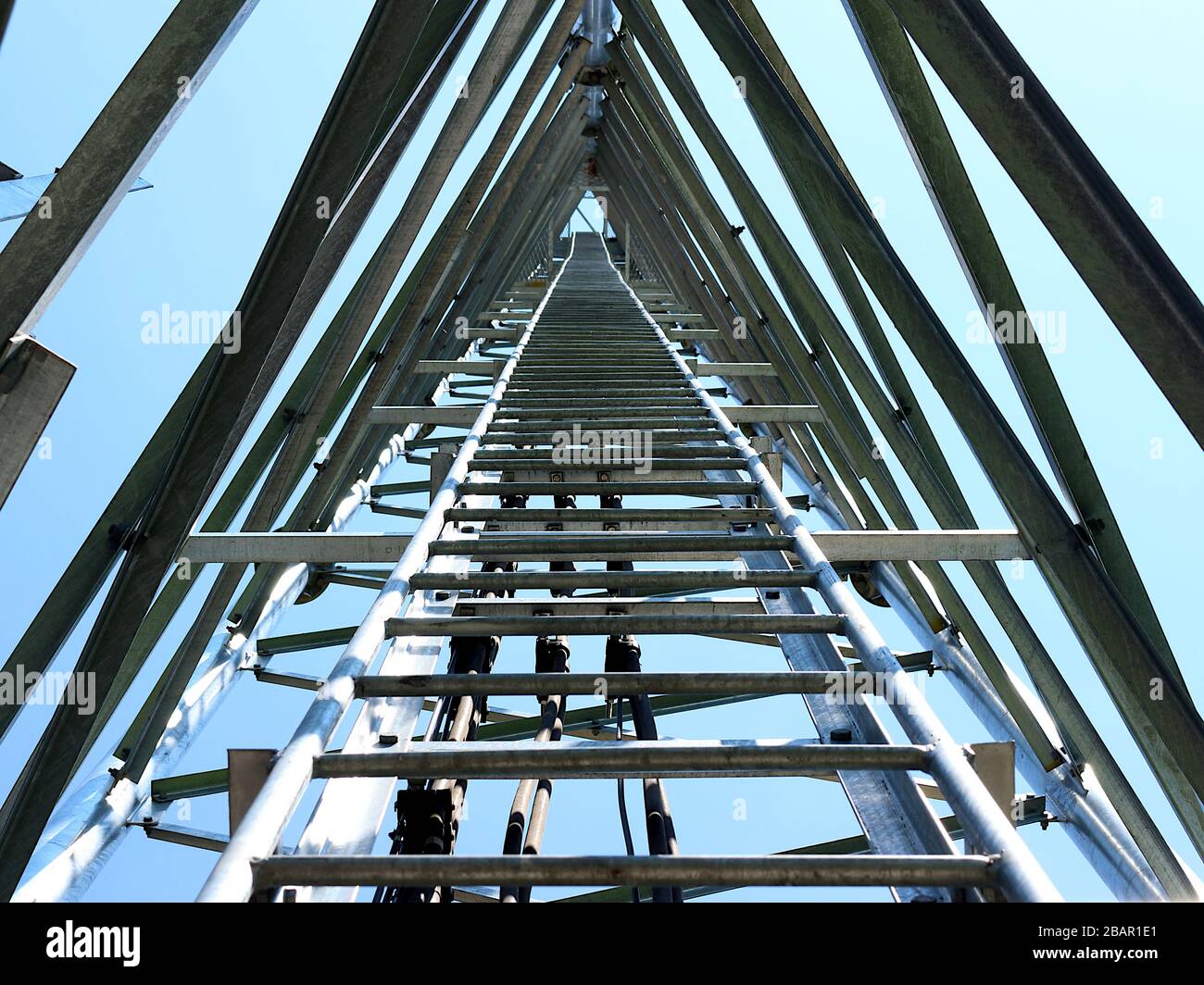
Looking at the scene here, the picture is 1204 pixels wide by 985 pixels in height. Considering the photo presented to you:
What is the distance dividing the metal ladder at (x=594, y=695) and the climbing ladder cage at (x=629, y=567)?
1 centimetres

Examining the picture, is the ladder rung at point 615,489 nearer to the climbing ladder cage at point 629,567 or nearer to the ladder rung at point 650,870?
the climbing ladder cage at point 629,567

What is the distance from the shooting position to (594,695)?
113 inches

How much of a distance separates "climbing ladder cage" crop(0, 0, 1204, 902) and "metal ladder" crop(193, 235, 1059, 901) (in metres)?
0.01

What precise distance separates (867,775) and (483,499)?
2.77m

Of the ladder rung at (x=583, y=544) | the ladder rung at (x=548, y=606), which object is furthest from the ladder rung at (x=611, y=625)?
the ladder rung at (x=583, y=544)

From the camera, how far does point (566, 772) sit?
239 centimetres

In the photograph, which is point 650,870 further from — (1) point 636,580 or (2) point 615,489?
(2) point 615,489

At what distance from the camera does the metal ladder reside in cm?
204

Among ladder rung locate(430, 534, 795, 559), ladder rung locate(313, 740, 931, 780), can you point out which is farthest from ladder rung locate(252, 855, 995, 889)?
ladder rung locate(430, 534, 795, 559)

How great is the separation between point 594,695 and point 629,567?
8.58 ft

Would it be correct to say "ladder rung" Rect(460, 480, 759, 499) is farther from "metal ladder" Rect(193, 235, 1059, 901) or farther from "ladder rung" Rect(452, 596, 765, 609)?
"ladder rung" Rect(452, 596, 765, 609)

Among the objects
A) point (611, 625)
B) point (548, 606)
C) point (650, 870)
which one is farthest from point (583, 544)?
point (650, 870)
